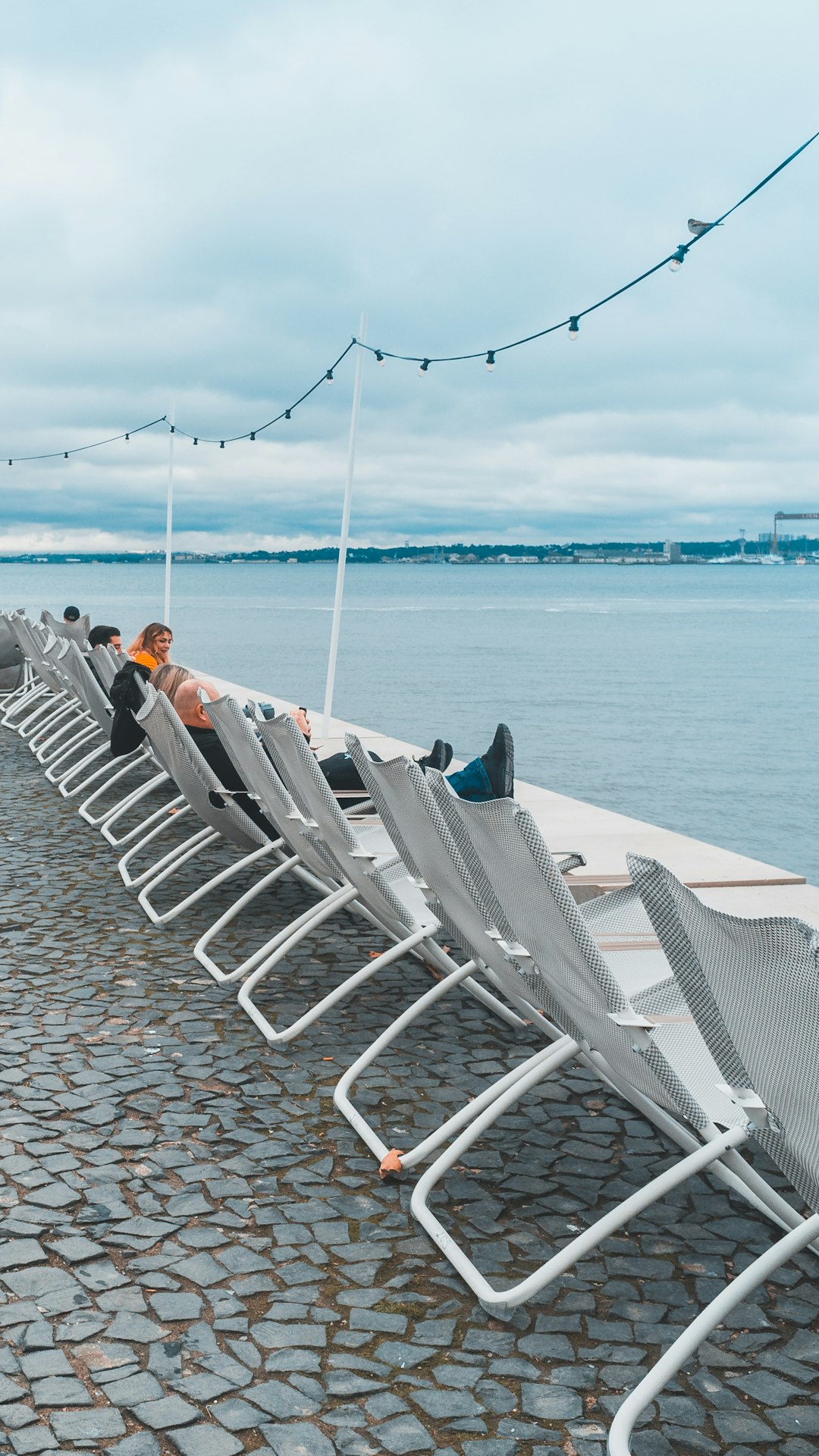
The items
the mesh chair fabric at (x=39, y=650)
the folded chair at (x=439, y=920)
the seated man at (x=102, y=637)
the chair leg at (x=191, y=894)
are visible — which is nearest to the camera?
the folded chair at (x=439, y=920)

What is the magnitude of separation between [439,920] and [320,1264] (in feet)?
4.01

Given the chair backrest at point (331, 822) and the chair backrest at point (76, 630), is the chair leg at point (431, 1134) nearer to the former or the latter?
the chair backrest at point (331, 822)

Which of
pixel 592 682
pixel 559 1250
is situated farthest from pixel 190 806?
pixel 592 682

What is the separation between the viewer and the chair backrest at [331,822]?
12.9 ft

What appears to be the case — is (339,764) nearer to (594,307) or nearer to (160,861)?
(160,861)

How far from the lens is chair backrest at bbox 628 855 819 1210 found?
1984 millimetres

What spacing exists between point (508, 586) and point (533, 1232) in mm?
148013

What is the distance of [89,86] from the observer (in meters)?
12.7

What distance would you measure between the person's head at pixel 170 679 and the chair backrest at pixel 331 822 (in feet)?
7.48

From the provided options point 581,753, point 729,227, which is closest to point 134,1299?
point 729,227

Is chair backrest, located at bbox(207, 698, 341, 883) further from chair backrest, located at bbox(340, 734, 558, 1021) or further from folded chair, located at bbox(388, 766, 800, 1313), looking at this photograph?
folded chair, located at bbox(388, 766, 800, 1313)

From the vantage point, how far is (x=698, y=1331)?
2.17 metres

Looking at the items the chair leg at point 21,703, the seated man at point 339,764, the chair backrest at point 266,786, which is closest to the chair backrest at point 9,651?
the chair leg at point 21,703

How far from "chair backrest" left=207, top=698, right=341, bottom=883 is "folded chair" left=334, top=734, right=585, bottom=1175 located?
0.78 m
